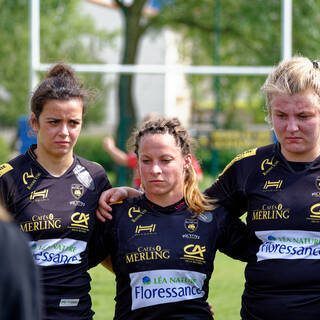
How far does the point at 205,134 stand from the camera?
14727 mm

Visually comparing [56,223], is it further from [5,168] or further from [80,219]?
[5,168]

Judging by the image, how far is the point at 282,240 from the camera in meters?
2.94

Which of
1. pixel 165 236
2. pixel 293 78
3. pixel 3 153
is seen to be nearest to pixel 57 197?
pixel 165 236

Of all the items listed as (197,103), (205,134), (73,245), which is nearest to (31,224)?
(73,245)

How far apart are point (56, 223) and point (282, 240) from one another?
105 cm

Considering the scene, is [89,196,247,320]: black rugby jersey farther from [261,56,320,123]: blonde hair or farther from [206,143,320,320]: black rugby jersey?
[261,56,320,123]: blonde hair

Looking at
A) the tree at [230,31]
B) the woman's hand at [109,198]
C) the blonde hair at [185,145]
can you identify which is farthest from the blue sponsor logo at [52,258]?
the tree at [230,31]

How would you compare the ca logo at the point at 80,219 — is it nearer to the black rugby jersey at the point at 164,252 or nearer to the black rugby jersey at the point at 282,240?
the black rugby jersey at the point at 164,252

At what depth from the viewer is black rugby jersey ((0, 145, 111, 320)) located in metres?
3.04

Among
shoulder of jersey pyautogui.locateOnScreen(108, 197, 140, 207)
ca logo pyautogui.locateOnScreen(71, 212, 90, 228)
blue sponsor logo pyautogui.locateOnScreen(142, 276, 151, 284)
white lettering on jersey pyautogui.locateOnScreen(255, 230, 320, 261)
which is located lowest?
blue sponsor logo pyautogui.locateOnScreen(142, 276, 151, 284)

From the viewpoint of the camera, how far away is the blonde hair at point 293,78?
9.66 feet

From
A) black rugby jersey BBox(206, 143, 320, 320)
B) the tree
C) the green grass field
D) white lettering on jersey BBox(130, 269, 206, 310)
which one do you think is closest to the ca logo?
white lettering on jersey BBox(130, 269, 206, 310)

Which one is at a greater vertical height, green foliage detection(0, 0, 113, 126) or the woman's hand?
green foliage detection(0, 0, 113, 126)

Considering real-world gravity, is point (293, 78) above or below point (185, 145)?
above
